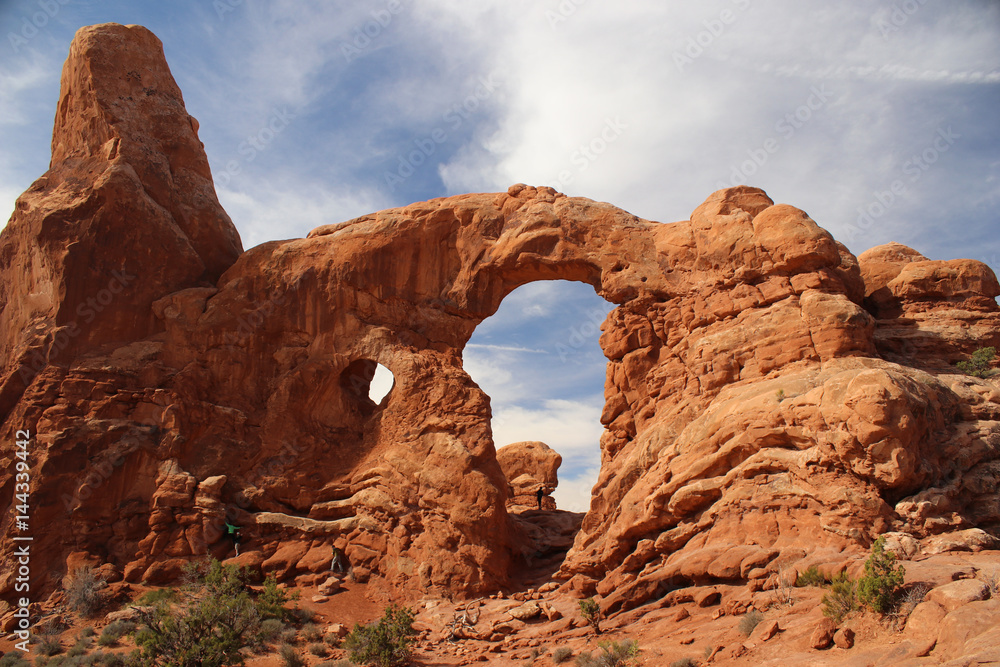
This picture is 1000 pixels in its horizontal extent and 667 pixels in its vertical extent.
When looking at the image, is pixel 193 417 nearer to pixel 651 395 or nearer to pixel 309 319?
pixel 309 319

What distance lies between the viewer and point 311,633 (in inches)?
577

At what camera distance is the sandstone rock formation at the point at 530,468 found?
92.2 feet

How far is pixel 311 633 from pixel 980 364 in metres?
15.5

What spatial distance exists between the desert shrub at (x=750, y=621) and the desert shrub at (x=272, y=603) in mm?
9907

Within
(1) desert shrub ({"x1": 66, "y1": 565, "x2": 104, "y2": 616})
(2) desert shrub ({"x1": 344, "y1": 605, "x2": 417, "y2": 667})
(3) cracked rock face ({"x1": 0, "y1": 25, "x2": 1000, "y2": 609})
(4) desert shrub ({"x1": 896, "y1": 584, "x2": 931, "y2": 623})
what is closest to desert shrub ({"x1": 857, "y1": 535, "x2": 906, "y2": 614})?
(4) desert shrub ({"x1": 896, "y1": 584, "x2": 931, "y2": 623})

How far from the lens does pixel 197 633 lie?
12039mm

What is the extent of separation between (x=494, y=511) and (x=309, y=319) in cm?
820

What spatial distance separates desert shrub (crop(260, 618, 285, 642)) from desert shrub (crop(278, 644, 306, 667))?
1.78 ft

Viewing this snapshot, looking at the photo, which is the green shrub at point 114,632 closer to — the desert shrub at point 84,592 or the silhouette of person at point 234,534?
the desert shrub at point 84,592

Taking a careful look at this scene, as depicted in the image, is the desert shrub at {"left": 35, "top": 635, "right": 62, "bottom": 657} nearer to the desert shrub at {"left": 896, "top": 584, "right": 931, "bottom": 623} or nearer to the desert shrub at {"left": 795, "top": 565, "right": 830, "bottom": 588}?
the desert shrub at {"left": 795, "top": 565, "right": 830, "bottom": 588}

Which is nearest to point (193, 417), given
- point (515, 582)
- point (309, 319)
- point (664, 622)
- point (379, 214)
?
point (309, 319)

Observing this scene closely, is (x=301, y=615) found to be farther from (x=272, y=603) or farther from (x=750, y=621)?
(x=750, y=621)
